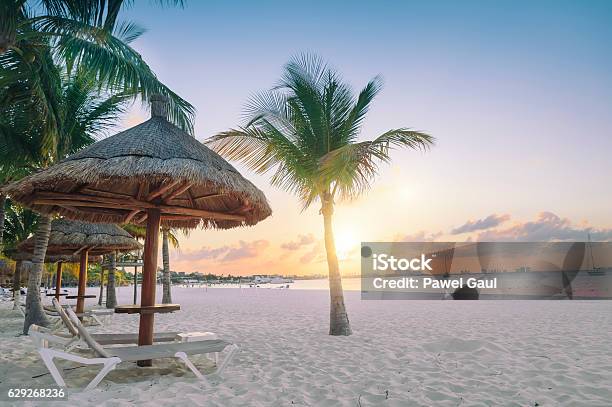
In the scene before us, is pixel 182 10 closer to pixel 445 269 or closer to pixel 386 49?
pixel 386 49

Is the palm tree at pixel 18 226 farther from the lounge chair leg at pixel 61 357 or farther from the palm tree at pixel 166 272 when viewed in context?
the lounge chair leg at pixel 61 357

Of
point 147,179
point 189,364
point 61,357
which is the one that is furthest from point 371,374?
point 147,179

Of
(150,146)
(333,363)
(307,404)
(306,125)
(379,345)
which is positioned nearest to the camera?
(307,404)

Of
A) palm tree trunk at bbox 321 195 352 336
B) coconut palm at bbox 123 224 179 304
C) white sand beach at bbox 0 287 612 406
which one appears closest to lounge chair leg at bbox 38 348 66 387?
white sand beach at bbox 0 287 612 406

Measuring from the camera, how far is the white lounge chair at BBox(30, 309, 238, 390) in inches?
152

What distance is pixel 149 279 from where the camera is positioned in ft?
17.2

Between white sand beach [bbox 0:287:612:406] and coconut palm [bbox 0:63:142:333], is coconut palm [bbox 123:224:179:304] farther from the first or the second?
white sand beach [bbox 0:287:612:406]

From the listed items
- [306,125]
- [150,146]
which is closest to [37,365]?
[150,146]

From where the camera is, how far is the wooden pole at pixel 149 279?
16.9 feet

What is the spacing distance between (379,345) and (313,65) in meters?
6.11

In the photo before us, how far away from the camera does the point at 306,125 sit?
9062 millimetres

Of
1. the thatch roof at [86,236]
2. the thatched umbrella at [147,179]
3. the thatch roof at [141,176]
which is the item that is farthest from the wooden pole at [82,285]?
the thatched umbrella at [147,179]

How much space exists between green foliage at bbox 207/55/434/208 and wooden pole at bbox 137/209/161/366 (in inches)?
161

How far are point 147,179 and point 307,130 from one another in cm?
487
